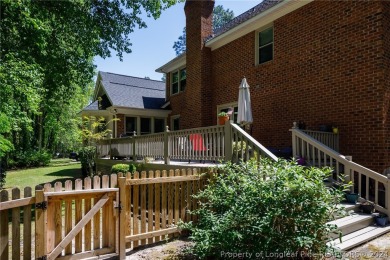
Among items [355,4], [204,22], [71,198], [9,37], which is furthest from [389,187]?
[9,37]

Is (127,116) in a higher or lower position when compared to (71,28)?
lower

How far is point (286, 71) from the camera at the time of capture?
9.73 m

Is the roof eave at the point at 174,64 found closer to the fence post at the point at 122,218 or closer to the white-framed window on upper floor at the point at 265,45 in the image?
the white-framed window on upper floor at the point at 265,45

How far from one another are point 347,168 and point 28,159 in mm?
24329

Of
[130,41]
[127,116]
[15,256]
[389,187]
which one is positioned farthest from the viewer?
[127,116]

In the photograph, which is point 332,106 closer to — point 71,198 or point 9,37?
point 71,198

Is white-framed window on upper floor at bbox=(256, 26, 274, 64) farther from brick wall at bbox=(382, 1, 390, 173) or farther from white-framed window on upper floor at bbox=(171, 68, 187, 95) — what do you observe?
white-framed window on upper floor at bbox=(171, 68, 187, 95)

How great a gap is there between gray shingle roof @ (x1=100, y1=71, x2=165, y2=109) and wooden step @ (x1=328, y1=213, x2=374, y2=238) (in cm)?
1288

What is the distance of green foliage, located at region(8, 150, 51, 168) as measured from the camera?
22.6 meters

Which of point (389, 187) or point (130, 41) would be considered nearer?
point (389, 187)

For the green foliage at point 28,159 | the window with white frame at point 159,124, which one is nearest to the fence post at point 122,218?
the window with white frame at point 159,124

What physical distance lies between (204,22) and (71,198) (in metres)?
11.2

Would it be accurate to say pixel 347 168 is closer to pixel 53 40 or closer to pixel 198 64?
pixel 198 64

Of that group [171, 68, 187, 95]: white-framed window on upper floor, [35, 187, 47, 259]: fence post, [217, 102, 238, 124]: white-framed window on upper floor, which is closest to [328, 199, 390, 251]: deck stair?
[35, 187, 47, 259]: fence post
